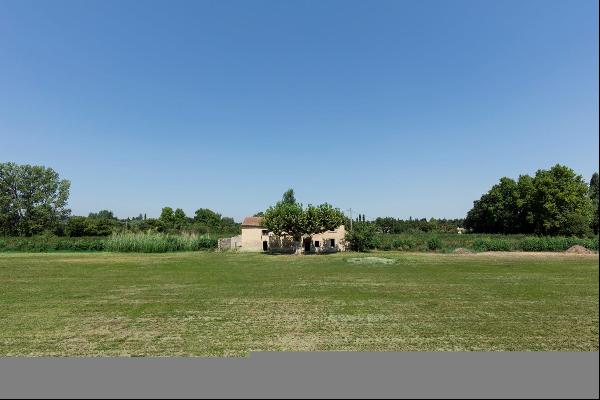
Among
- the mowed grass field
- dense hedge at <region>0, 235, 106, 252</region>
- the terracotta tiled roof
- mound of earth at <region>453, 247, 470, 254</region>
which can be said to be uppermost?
the terracotta tiled roof

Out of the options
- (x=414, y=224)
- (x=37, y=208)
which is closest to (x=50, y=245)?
(x=37, y=208)

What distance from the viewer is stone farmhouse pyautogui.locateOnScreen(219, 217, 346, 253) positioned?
39.4m

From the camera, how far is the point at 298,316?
8484mm

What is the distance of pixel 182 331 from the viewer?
7113 mm

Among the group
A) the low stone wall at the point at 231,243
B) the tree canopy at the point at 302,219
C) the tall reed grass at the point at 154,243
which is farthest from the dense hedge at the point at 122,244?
the tree canopy at the point at 302,219

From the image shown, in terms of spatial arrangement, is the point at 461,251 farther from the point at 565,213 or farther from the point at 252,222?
the point at 565,213

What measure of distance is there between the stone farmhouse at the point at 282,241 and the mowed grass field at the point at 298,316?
25024 mm

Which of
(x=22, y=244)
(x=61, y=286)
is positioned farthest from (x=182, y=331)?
(x=22, y=244)

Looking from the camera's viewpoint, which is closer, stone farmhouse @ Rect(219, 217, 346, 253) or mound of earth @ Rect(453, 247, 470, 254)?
mound of earth @ Rect(453, 247, 470, 254)

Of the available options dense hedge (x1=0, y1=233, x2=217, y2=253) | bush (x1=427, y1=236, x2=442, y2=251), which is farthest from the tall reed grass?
bush (x1=427, y1=236, x2=442, y2=251)

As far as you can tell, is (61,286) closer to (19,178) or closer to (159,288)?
(159,288)

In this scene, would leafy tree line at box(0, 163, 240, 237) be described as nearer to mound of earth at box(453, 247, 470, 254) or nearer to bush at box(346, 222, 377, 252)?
bush at box(346, 222, 377, 252)

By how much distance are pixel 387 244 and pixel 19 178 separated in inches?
2554

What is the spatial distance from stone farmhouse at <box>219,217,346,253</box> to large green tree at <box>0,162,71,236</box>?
4142 cm
